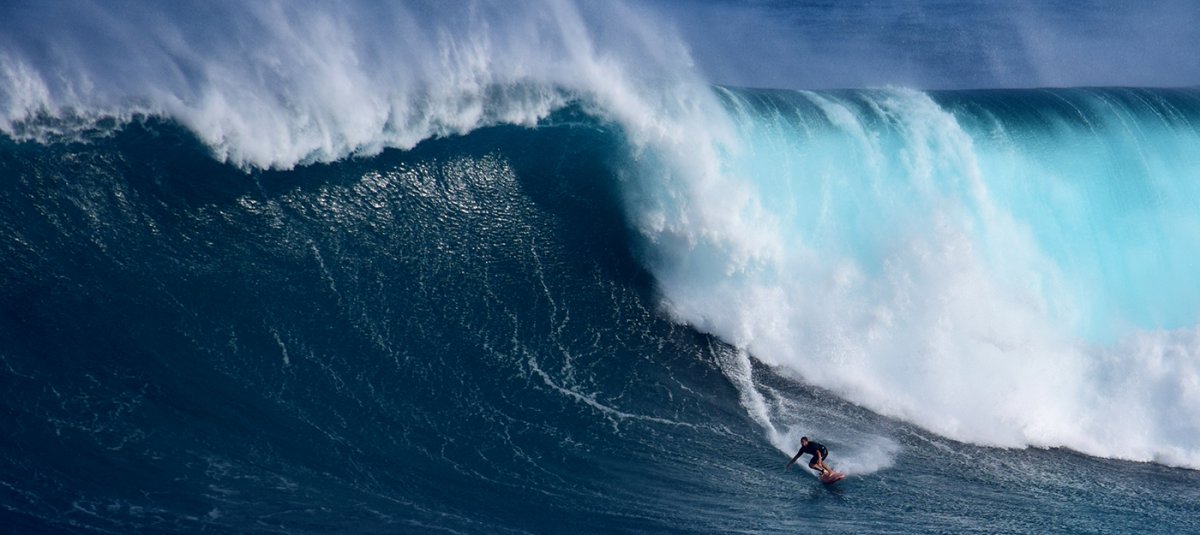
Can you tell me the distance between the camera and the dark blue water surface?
9672 millimetres

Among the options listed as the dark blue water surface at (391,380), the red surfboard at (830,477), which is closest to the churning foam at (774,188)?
the dark blue water surface at (391,380)

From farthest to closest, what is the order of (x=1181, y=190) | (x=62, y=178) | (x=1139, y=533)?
(x=1181, y=190) < (x=62, y=178) < (x=1139, y=533)

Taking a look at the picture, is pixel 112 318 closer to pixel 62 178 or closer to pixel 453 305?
pixel 62 178

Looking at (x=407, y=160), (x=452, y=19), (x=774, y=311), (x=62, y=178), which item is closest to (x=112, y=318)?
(x=62, y=178)

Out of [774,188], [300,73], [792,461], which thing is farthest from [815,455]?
[300,73]

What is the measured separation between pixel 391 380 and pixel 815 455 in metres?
4.61

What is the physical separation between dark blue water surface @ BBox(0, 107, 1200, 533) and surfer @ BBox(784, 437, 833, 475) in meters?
0.22

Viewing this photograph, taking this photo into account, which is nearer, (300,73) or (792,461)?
(792,461)

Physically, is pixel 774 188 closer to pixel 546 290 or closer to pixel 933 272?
pixel 933 272

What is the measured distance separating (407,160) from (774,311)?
5296 millimetres

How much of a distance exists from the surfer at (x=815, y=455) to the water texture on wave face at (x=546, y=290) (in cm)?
16

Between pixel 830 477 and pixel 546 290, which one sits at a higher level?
pixel 546 290

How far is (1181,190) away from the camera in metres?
17.2

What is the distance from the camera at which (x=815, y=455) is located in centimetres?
1092
